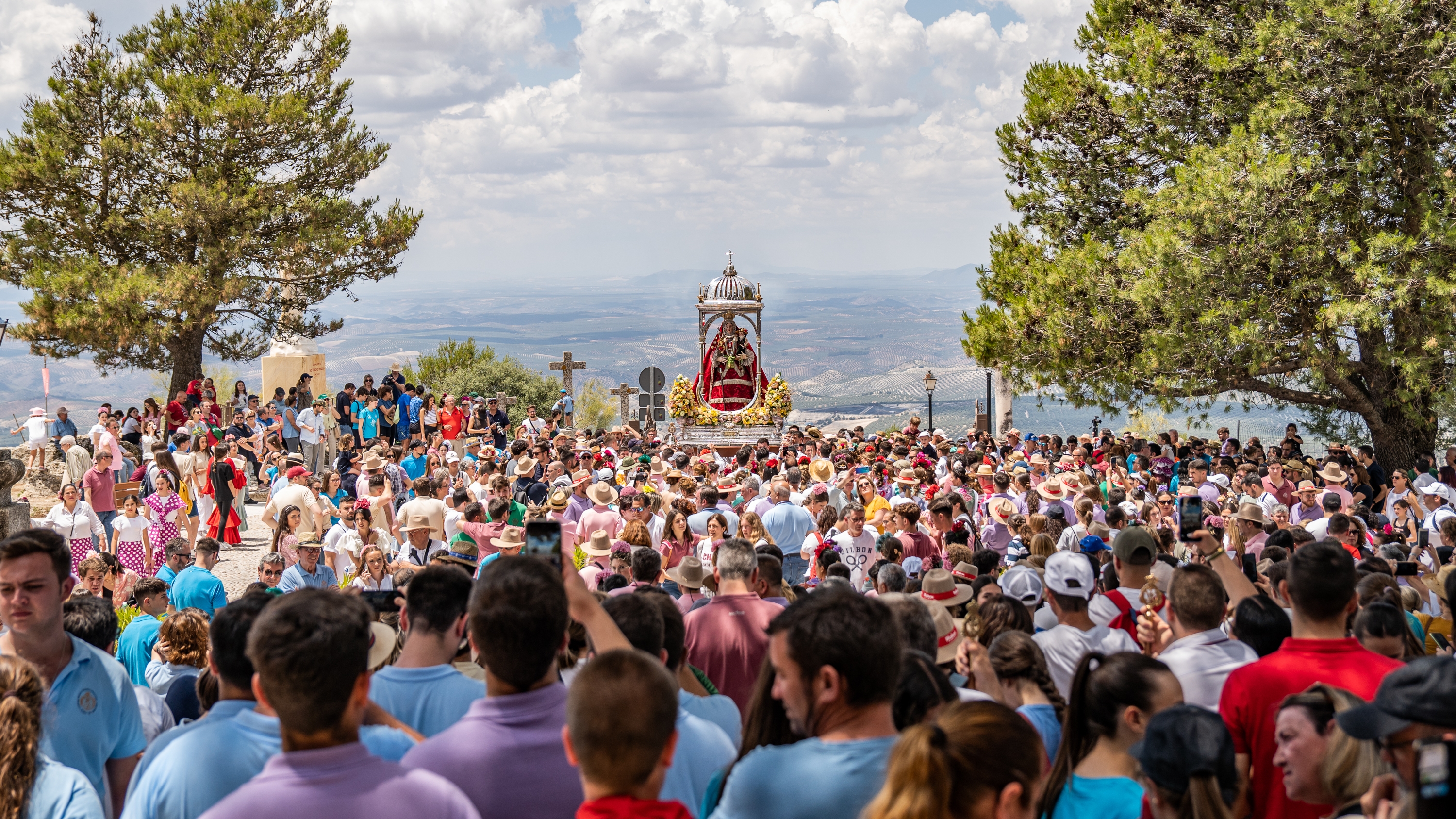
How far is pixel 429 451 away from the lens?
46.3ft

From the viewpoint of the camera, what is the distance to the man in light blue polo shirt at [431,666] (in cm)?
386

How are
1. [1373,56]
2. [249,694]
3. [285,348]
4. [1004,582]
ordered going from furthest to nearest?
[285,348] < [1373,56] < [1004,582] < [249,694]

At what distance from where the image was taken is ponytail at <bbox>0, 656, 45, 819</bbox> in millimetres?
3195

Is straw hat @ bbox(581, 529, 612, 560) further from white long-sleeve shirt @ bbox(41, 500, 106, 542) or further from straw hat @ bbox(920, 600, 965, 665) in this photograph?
white long-sleeve shirt @ bbox(41, 500, 106, 542)

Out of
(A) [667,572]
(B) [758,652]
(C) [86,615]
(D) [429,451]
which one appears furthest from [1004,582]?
(D) [429,451]

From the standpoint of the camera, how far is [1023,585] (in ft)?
20.0

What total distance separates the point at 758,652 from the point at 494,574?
7.54ft

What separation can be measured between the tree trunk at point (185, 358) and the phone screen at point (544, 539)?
25.6m

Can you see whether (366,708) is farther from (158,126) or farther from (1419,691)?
(158,126)

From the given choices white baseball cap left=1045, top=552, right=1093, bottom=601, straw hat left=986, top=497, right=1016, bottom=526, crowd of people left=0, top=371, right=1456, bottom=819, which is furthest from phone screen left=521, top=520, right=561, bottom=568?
straw hat left=986, top=497, right=1016, bottom=526

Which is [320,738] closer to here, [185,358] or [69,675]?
[69,675]

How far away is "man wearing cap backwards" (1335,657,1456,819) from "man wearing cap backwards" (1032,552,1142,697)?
2.14m

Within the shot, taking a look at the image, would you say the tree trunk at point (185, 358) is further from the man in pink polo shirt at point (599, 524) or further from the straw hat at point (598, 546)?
the straw hat at point (598, 546)

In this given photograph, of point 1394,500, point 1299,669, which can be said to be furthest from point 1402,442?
point 1299,669
